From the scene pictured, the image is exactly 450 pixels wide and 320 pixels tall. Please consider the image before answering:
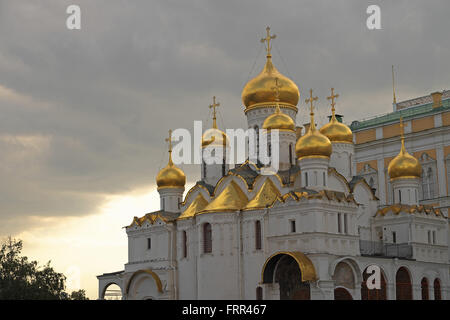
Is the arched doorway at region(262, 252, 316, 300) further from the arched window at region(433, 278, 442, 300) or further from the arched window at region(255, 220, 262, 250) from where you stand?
the arched window at region(433, 278, 442, 300)

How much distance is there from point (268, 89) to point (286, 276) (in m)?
9.59

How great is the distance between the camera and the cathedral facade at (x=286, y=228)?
1248 inches

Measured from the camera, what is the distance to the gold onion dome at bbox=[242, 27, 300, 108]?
37750mm

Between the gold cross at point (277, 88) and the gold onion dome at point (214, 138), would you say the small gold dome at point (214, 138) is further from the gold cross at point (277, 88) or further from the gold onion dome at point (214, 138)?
the gold cross at point (277, 88)

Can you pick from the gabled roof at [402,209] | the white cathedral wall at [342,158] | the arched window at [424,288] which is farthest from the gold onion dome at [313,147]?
the arched window at [424,288]

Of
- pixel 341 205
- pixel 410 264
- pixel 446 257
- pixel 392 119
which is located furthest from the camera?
pixel 392 119

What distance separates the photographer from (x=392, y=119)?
4725 cm

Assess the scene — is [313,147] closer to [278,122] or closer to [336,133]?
[278,122]

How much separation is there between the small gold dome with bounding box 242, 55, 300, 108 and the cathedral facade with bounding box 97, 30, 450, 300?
0.18ft

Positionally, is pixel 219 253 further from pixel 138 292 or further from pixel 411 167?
pixel 411 167
